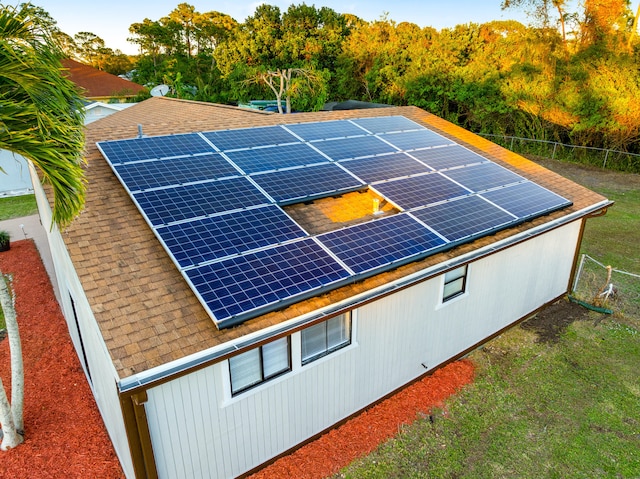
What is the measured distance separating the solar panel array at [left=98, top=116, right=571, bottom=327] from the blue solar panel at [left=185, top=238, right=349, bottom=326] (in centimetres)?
2

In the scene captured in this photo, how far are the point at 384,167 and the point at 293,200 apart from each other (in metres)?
3.22

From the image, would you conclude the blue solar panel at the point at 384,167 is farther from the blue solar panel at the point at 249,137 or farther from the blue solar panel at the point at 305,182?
the blue solar panel at the point at 249,137

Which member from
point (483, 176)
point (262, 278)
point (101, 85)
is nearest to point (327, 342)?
point (262, 278)

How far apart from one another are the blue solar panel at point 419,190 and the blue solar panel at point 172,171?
3441mm

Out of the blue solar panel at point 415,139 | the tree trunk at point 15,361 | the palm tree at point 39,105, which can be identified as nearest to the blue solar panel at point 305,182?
the blue solar panel at point 415,139

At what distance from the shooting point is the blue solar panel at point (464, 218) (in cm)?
870

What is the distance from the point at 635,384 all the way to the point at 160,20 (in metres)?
77.1

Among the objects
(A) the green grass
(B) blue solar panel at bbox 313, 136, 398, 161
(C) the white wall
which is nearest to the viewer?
(B) blue solar panel at bbox 313, 136, 398, 161

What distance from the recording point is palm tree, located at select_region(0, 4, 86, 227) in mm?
5320

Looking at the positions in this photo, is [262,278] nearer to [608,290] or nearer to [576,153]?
[608,290]

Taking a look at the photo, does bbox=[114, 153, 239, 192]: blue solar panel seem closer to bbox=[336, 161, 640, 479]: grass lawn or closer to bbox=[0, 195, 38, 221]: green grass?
bbox=[336, 161, 640, 479]: grass lawn

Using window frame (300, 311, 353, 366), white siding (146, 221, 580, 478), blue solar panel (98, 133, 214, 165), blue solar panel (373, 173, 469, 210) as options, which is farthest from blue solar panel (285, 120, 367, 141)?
window frame (300, 311, 353, 366)

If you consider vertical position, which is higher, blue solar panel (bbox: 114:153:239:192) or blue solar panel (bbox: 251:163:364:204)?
blue solar panel (bbox: 114:153:239:192)

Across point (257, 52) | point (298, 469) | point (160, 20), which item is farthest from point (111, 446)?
point (160, 20)
